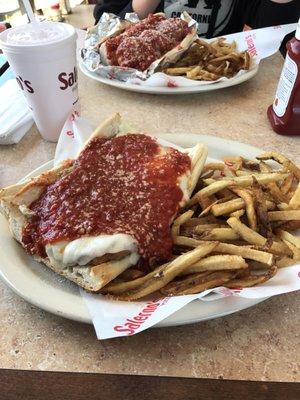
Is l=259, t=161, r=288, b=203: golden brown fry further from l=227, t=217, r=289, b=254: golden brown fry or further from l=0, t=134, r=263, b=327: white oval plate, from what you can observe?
l=0, t=134, r=263, b=327: white oval plate

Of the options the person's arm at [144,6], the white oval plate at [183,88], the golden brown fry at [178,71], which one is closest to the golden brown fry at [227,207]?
the white oval plate at [183,88]

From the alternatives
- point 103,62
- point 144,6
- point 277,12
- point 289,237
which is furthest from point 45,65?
point 277,12

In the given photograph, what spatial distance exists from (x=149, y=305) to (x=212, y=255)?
0.18 metres

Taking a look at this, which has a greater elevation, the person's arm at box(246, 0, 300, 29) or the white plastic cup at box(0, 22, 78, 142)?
the white plastic cup at box(0, 22, 78, 142)

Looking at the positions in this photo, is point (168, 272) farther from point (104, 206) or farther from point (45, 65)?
point (45, 65)

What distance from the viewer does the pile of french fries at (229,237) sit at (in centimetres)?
86

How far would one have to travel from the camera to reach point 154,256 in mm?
923

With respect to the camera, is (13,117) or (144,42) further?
(144,42)

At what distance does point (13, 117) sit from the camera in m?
1.64

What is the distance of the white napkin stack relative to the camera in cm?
156

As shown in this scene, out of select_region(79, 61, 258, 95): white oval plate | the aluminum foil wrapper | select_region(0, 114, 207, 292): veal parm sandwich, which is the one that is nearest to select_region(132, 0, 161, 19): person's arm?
the aluminum foil wrapper

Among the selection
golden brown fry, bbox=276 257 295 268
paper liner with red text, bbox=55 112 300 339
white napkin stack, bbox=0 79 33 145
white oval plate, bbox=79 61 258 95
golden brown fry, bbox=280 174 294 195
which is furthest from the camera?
white oval plate, bbox=79 61 258 95

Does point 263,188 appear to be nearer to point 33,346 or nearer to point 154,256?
point 154,256

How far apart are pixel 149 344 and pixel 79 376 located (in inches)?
6.1
